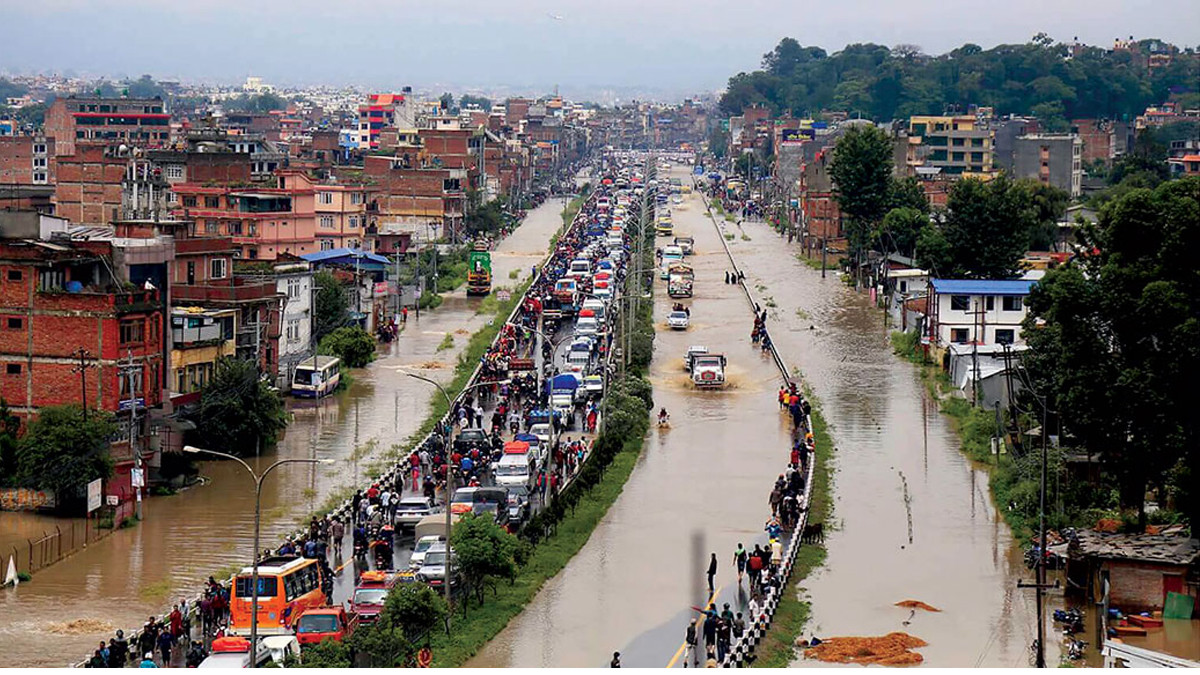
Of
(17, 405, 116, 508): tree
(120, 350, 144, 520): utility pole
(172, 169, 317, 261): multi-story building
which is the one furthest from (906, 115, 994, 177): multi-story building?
(17, 405, 116, 508): tree

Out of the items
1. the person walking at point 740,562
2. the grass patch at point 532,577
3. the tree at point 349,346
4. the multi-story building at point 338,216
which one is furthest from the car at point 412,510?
the multi-story building at point 338,216

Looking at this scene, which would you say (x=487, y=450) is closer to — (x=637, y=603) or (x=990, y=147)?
(x=637, y=603)

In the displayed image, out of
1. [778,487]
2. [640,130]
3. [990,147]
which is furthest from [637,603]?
[640,130]

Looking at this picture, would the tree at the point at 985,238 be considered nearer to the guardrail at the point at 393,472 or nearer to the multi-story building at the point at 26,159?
the guardrail at the point at 393,472

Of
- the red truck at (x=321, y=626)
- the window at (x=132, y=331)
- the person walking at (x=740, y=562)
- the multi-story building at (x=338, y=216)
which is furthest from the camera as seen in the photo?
the multi-story building at (x=338, y=216)

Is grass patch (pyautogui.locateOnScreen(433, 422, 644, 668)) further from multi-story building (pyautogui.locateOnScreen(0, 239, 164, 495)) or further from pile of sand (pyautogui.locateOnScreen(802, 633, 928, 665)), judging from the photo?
multi-story building (pyautogui.locateOnScreen(0, 239, 164, 495))
